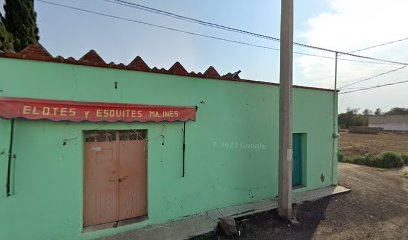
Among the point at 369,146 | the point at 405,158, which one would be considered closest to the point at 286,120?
the point at 405,158

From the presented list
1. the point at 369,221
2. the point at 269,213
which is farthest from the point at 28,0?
the point at 369,221

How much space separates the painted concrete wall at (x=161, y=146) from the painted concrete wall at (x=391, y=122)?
223ft

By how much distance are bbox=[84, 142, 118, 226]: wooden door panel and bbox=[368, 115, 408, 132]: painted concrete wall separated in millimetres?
72417

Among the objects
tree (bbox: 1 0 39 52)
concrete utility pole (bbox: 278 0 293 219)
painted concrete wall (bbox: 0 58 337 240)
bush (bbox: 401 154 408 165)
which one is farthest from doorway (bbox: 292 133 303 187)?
tree (bbox: 1 0 39 52)

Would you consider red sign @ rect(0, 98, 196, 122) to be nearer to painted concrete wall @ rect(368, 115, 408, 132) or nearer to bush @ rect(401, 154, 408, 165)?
bush @ rect(401, 154, 408, 165)

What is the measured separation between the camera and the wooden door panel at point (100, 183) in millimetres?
5109

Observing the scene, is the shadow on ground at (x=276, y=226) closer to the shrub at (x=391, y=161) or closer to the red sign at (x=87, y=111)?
the red sign at (x=87, y=111)

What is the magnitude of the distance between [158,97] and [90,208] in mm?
3046

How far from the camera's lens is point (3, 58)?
421 centimetres

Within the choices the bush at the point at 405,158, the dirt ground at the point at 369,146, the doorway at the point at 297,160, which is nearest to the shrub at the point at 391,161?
the bush at the point at 405,158

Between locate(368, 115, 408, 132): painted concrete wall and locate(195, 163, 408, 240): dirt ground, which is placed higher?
locate(368, 115, 408, 132): painted concrete wall

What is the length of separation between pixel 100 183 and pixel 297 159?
6.83 m

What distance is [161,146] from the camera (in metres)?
5.62

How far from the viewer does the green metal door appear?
8406 millimetres
